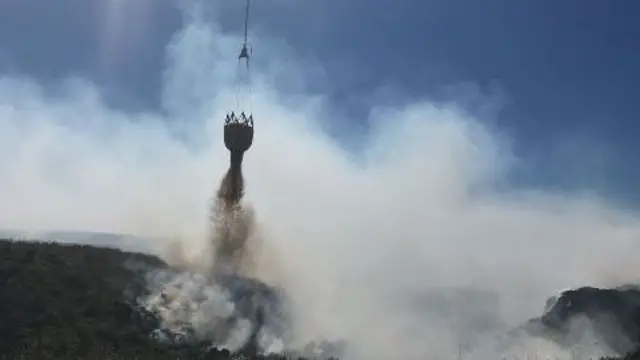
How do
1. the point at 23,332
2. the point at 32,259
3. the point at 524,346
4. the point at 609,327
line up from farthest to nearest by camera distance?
the point at 609,327 → the point at 524,346 → the point at 32,259 → the point at 23,332

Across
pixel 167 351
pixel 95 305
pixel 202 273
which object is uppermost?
pixel 202 273

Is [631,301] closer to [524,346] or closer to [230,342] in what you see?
[524,346]

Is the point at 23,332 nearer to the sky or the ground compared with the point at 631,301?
nearer to the ground

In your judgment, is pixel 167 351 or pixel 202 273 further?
pixel 202 273

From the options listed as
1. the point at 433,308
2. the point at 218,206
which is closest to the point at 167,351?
the point at 218,206

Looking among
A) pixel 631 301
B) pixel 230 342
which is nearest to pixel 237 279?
pixel 230 342

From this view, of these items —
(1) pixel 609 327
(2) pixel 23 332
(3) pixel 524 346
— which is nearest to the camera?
(2) pixel 23 332
